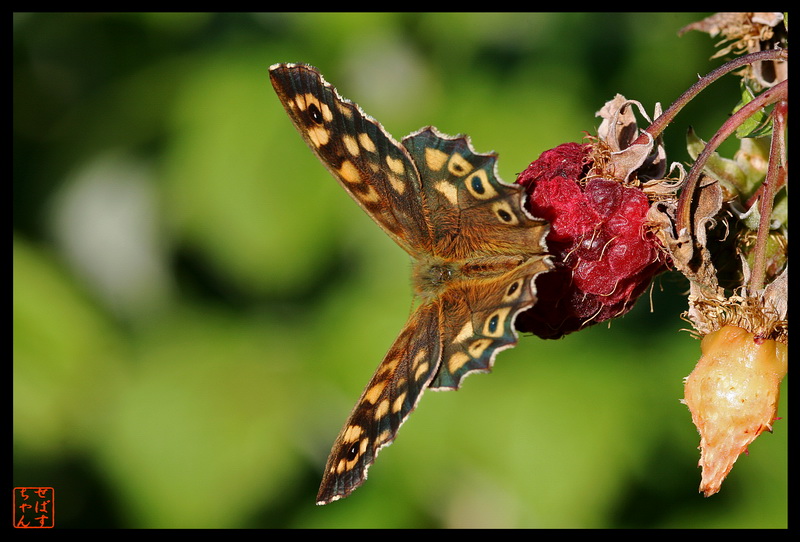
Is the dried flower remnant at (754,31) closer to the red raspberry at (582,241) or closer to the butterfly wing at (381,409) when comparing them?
the red raspberry at (582,241)

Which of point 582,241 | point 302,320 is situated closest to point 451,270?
point 582,241

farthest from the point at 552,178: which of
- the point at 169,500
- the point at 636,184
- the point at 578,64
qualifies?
the point at 169,500

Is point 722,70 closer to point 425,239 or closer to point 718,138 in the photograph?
point 718,138

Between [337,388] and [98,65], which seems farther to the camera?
[98,65]

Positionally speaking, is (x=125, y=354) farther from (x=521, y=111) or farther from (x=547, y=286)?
(x=547, y=286)

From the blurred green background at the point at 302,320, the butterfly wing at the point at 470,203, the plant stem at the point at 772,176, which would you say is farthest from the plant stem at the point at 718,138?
the blurred green background at the point at 302,320

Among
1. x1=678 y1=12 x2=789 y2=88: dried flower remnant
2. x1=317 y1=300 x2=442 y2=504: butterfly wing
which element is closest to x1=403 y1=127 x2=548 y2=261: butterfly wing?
x1=317 y1=300 x2=442 y2=504: butterfly wing

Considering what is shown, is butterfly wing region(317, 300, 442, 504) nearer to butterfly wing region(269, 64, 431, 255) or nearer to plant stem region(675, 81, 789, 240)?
butterfly wing region(269, 64, 431, 255)
